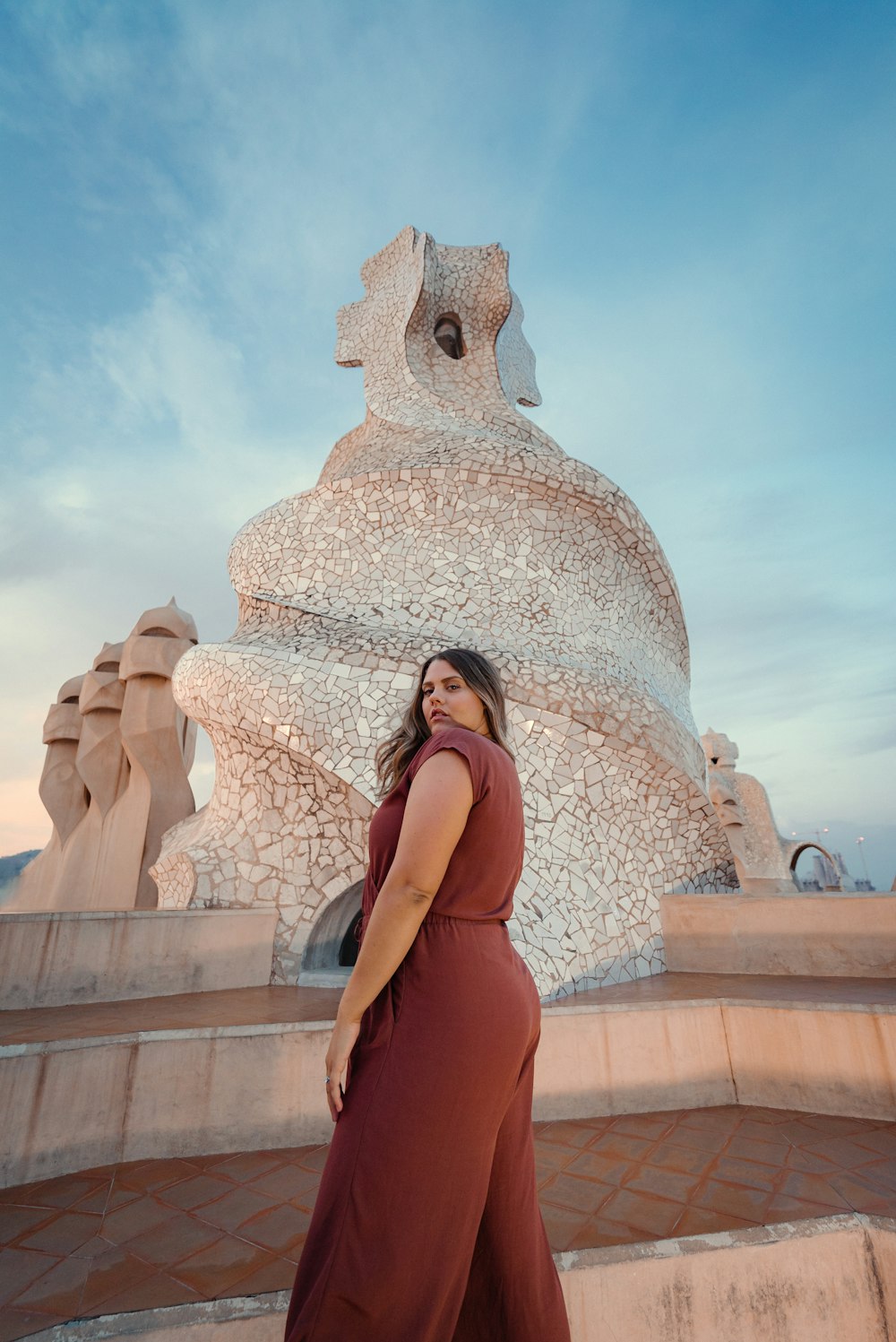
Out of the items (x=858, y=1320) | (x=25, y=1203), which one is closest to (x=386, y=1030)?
(x=858, y=1320)

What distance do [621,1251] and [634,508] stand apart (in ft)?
17.4

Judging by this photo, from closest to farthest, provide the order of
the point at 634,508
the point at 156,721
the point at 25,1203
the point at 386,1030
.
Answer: the point at 386,1030, the point at 25,1203, the point at 634,508, the point at 156,721

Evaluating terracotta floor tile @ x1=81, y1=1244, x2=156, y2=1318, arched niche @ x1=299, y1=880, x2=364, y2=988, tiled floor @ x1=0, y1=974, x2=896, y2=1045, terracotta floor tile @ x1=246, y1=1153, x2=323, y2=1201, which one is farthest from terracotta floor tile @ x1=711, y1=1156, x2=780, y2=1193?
arched niche @ x1=299, y1=880, x2=364, y2=988

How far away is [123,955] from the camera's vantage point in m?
3.72

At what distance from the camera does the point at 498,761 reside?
1.25m

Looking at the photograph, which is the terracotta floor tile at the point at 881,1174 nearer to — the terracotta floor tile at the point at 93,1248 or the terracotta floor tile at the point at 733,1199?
the terracotta floor tile at the point at 733,1199

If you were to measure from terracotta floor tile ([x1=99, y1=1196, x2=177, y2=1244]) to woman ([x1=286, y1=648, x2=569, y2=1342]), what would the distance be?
1096mm

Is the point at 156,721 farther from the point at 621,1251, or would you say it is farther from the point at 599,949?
the point at 621,1251

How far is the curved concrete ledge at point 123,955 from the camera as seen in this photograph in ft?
11.4

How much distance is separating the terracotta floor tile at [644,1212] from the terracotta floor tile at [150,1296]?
1.05 metres

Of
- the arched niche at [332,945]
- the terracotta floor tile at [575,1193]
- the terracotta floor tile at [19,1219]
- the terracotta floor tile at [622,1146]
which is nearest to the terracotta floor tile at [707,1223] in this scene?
the terracotta floor tile at [575,1193]

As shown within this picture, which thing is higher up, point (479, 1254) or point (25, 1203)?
point (479, 1254)

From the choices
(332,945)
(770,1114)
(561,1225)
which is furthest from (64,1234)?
(332,945)

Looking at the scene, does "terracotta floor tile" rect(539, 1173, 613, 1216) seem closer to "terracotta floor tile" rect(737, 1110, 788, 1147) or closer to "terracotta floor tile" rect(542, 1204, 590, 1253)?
"terracotta floor tile" rect(542, 1204, 590, 1253)
